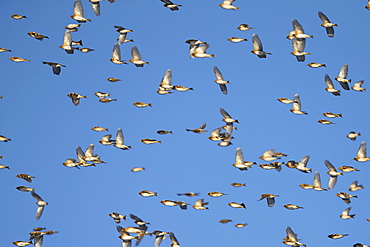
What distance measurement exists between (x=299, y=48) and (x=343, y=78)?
104 inches

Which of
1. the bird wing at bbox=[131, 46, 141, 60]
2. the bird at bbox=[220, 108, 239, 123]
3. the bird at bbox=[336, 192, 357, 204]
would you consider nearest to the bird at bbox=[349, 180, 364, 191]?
the bird at bbox=[336, 192, 357, 204]

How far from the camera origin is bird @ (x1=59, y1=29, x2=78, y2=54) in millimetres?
57469

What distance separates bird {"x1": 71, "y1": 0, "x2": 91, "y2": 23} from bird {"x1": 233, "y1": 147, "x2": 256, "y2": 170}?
9.97 m

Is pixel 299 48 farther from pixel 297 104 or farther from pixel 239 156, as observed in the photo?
pixel 239 156

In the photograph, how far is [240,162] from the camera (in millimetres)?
57812

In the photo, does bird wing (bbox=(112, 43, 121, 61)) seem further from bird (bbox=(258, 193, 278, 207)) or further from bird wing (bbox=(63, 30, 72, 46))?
bird (bbox=(258, 193, 278, 207))

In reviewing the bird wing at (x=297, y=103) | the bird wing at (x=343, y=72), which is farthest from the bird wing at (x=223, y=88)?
the bird wing at (x=343, y=72)

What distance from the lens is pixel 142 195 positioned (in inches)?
2259

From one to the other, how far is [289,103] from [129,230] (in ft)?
33.1

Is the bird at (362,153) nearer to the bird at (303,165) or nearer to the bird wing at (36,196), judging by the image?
the bird at (303,165)

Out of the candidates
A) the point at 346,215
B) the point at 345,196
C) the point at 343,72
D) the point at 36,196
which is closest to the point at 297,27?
the point at 343,72

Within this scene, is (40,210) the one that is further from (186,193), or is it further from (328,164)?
(328,164)

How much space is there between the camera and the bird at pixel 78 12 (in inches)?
2234

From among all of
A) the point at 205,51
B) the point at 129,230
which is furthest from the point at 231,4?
the point at 129,230
